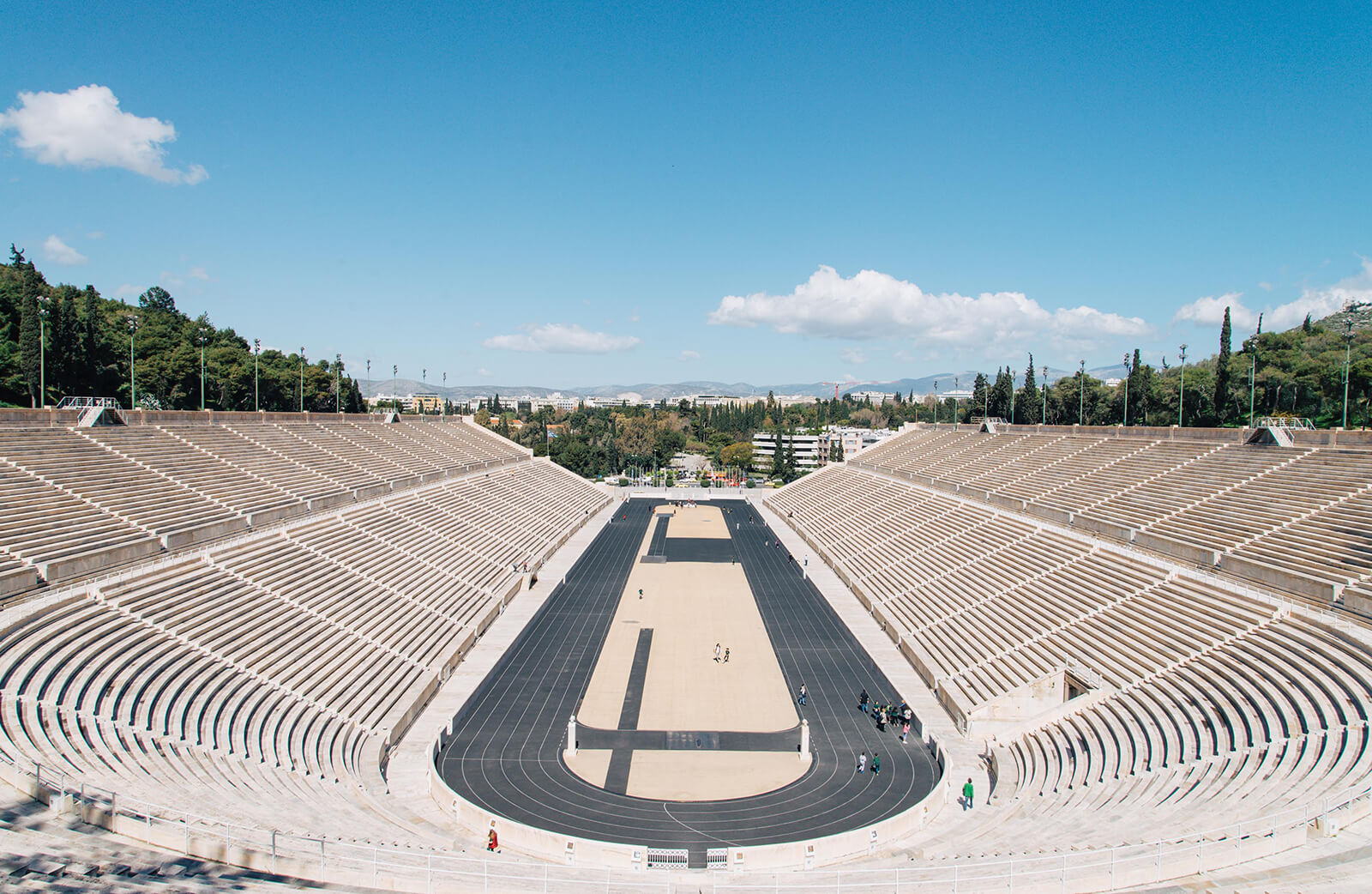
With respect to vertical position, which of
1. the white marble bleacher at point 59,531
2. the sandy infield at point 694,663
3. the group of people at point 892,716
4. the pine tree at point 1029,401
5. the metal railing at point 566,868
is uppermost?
the pine tree at point 1029,401

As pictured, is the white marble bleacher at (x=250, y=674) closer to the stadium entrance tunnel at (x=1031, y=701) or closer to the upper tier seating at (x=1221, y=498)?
the stadium entrance tunnel at (x=1031, y=701)

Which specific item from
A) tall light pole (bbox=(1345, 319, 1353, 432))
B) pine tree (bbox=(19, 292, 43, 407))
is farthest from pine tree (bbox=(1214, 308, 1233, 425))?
pine tree (bbox=(19, 292, 43, 407))

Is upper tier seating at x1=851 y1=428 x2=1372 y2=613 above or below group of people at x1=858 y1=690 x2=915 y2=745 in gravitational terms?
above

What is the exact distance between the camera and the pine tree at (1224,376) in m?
58.6

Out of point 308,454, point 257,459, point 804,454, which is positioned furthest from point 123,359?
point 804,454

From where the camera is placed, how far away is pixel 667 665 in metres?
24.8

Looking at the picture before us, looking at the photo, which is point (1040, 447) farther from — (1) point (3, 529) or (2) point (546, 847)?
(1) point (3, 529)

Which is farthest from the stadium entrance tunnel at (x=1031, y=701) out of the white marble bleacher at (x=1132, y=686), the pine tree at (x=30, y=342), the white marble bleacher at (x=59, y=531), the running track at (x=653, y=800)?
the pine tree at (x=30, y=342)

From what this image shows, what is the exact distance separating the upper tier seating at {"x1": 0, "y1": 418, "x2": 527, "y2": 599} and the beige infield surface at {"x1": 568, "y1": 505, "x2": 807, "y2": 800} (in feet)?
41.1

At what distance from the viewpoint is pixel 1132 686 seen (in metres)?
18.3

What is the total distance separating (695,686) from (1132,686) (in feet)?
38.2

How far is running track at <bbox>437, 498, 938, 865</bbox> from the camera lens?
1492 cm

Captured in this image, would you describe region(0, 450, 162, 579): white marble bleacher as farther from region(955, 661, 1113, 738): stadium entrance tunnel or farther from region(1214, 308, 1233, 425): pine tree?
region(1214, 308, 1233, 425): pine tree

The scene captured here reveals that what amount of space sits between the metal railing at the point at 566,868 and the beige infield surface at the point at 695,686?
5955mm
